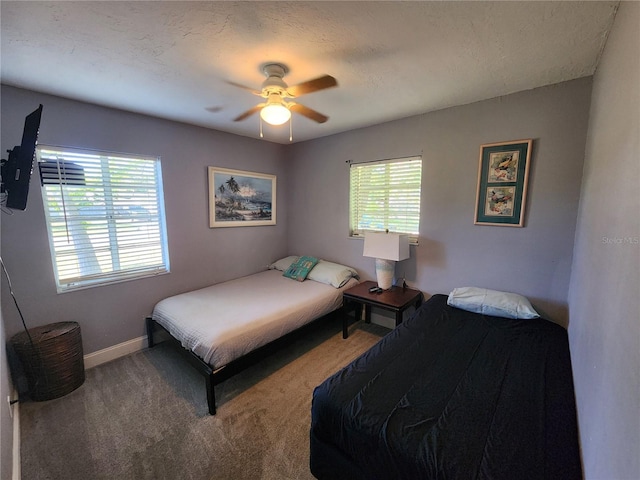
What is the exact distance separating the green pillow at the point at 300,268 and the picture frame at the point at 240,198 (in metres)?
0.80

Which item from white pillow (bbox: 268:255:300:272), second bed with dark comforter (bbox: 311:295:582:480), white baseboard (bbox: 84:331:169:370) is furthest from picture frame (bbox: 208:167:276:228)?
second bed with dark comforter (bbox: 311:295:582:480)

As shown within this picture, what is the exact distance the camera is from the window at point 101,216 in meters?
2.25

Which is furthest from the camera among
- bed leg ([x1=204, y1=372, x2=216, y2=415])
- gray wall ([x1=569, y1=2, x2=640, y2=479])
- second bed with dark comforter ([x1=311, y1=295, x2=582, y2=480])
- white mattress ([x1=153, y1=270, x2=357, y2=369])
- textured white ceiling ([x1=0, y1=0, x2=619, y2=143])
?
white mattress ([x1=153, y1=270, x2=357, y2=369])

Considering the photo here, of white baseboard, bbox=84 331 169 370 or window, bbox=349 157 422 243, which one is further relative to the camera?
window, bbox=349 157 422 243

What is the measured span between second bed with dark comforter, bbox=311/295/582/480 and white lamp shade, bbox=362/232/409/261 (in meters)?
1.00

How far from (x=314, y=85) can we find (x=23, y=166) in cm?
186

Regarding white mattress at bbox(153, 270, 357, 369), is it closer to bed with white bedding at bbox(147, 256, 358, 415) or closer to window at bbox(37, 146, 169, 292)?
bed with white bedding at bbox(147, 256, 358, 415)

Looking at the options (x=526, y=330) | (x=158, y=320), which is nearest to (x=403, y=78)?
(x=526, y=330)

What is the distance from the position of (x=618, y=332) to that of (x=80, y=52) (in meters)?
2.88

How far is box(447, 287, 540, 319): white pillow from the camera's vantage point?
2.09 meters

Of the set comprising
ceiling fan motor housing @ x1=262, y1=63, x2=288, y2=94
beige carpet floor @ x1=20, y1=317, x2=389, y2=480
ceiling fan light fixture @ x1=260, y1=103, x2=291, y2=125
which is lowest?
beige carpet floor @ x1=20, y1=317, x2=389, y2=480

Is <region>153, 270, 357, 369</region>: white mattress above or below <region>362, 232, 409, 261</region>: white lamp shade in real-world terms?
below

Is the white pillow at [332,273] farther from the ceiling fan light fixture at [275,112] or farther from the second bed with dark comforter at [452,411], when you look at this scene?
the ceiling fan light fixture at [275,112]

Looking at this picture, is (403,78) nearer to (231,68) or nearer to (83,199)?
(231,68)
